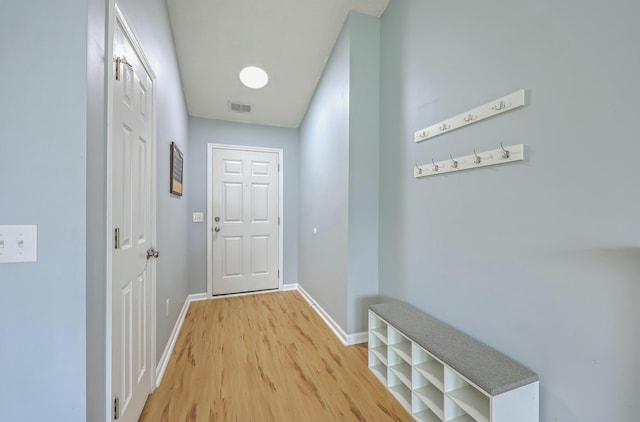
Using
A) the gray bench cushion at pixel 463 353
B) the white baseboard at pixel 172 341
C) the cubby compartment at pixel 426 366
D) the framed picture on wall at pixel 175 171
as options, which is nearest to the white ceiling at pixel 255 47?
the framed picture on wall at pixel 175 171

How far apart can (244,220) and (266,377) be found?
84.2 inches

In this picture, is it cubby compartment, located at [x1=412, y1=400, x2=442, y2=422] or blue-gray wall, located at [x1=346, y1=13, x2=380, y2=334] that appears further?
blue-gray wall, located at [x1=346, y1=13, x2=380, y2=334]

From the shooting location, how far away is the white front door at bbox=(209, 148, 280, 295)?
131 inches

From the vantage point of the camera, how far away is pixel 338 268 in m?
2.30

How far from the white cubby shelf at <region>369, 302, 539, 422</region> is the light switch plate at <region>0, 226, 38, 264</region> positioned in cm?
165

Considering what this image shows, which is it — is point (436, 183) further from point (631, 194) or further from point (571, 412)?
point (571, 412)

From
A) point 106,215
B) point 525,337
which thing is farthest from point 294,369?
point 106,215

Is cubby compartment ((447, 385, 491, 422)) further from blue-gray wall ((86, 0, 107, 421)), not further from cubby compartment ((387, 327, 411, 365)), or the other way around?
blue-gray wall ((86, 0, 107, 421))

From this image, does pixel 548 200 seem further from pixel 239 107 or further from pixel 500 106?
pixel 239 107

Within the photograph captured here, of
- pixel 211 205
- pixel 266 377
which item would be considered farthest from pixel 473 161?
pixel 211 205

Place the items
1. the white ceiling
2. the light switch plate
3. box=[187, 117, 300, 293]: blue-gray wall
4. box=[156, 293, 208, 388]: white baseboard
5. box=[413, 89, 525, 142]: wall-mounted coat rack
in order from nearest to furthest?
the light switch plate
box=[413, 89, 525, 142]: wall-mounted coat rack
box=[156, 293, 208, 388]: white baseboard
the white ceiling
box=[187, 117, 300, 293]: blue-gray wall

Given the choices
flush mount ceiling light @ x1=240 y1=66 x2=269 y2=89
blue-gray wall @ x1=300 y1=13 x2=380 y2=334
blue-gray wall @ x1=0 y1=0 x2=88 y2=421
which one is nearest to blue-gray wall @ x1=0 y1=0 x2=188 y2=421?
blue-gray wall @ x1=0 y1=0 x2=88 y2=421

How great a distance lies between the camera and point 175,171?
2.22 meters

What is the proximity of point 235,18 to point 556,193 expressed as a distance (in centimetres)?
268
